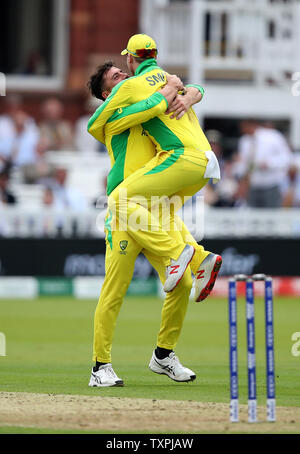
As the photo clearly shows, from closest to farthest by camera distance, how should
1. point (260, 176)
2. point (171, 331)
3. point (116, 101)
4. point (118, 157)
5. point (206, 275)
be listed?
1. point (116, 101)
2. point (206, 275)
3. point (118, 157)
4. point (171, 331)
5. point (260, 176)

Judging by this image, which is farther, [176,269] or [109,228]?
[109,228]

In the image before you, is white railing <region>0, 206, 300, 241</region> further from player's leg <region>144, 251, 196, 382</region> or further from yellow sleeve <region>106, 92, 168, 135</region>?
yellow sleeve <region>106, 92, 168, 135</region>

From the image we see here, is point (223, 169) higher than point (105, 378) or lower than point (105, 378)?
higher

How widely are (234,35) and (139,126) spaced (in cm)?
1389

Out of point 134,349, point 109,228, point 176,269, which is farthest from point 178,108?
point 134,349

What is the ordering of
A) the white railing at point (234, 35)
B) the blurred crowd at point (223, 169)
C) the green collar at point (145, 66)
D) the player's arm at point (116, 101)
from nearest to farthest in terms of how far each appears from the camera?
the player's arm at point (116, 101) → the green collar at point (145, 66) → the blurred crowd at point (223, 169) → the white railing at point (234, 35)

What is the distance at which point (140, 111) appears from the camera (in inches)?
299

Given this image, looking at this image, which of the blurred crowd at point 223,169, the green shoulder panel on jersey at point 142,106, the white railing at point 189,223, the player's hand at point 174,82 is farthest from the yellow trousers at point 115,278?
the blurred crowd at point 223,169

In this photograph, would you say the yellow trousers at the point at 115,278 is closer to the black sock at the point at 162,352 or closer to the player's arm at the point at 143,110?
the black sock at the point at 162,352

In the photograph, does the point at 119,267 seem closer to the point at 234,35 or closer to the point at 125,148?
the point at 125,148

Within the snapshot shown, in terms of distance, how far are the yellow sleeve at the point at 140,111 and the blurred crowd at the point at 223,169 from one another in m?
9.77

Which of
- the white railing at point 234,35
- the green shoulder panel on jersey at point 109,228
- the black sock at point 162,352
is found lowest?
the black sock at point 162,352

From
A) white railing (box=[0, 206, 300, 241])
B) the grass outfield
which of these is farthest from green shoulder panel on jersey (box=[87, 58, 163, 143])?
white railing (box=[0, 206, 300, 241])

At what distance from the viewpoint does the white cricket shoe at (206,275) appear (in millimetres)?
7805
